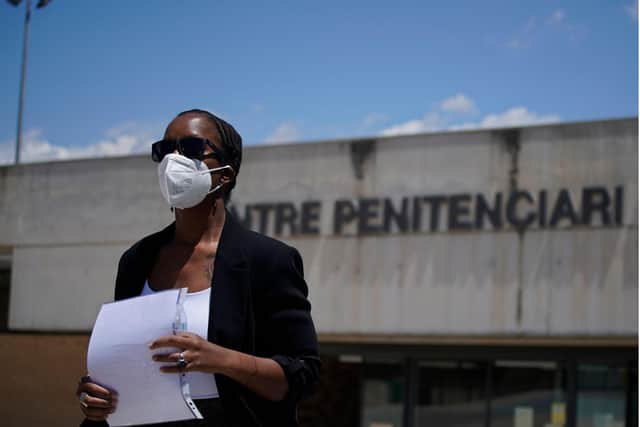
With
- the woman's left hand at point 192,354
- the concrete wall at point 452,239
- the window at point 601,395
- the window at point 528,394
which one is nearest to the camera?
the woman's left hand at point 192,354

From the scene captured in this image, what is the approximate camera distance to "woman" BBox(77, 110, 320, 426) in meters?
1.95

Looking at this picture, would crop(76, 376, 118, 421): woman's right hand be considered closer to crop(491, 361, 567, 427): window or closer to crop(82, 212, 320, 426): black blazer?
crop(82, 212, 320, 426): black blazer

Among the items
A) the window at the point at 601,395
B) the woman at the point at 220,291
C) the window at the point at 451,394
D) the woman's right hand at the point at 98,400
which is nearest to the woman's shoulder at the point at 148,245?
the woman at the point at 220,291

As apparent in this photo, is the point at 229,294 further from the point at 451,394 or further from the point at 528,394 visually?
the point at 451,394

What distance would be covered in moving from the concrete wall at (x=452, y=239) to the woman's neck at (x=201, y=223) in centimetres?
1201

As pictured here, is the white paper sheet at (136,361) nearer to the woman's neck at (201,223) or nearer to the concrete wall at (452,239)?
the woman's neck at (201,223)

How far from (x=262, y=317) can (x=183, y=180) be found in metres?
0.31

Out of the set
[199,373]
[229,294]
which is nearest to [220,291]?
[229,294]

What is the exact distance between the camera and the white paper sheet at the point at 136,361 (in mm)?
1892

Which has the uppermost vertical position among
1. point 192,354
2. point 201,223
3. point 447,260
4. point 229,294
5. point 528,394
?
point 447,260

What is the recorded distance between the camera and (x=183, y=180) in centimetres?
203

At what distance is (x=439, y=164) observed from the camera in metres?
14.6

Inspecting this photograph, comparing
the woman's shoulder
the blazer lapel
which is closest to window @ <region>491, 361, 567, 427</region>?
the woman's shoulder

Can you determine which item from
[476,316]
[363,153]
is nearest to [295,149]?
[363,153]
